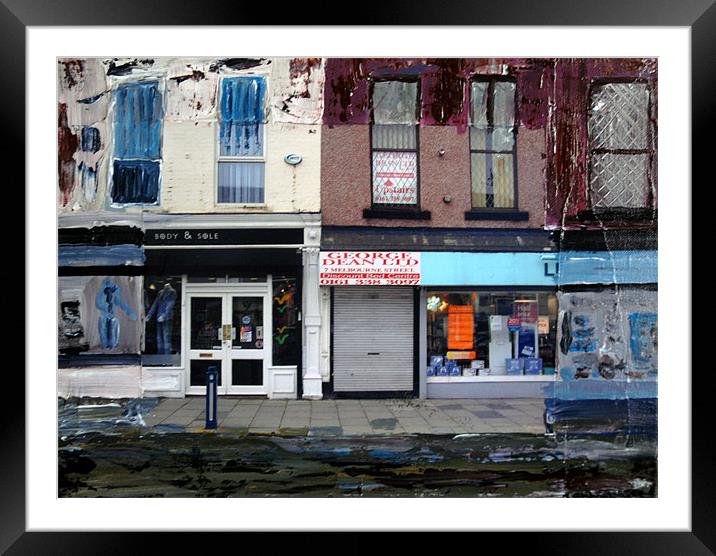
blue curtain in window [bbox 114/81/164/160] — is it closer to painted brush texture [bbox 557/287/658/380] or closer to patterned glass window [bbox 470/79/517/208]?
patterned glass window [bbox 470/79/517/208]

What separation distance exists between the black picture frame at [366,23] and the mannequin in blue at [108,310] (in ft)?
4.22

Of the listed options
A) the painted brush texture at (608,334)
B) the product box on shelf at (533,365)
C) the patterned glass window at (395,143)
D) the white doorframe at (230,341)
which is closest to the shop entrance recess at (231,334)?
the white doorframe at (230,341)

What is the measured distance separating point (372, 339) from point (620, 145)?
4.13m

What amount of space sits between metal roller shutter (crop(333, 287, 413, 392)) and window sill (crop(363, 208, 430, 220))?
1.08 metres

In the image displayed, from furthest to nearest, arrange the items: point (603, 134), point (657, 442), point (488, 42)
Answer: point (603, 134), point (657, 442), point (488, 42)

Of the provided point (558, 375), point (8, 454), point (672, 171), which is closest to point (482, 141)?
point (672, 171)

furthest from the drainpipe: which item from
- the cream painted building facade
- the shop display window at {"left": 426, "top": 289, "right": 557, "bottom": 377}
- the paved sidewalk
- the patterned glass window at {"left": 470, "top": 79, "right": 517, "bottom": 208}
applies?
the patterned glass window at {"left": 470, "top": 79, "right": 517, "bottom": 208}

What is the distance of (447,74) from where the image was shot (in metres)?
5.93

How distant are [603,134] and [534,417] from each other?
3.72 meters

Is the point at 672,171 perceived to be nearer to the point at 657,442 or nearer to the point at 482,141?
the point at 482,141

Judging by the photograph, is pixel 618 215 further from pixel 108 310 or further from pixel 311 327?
pixel 108 310

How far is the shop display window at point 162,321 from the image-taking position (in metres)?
6.21

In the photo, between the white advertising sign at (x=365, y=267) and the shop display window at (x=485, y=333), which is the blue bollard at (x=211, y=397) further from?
the shop display window at (x=485, y=333)

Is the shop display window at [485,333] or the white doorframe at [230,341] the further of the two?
the shop display window at [485,333]
